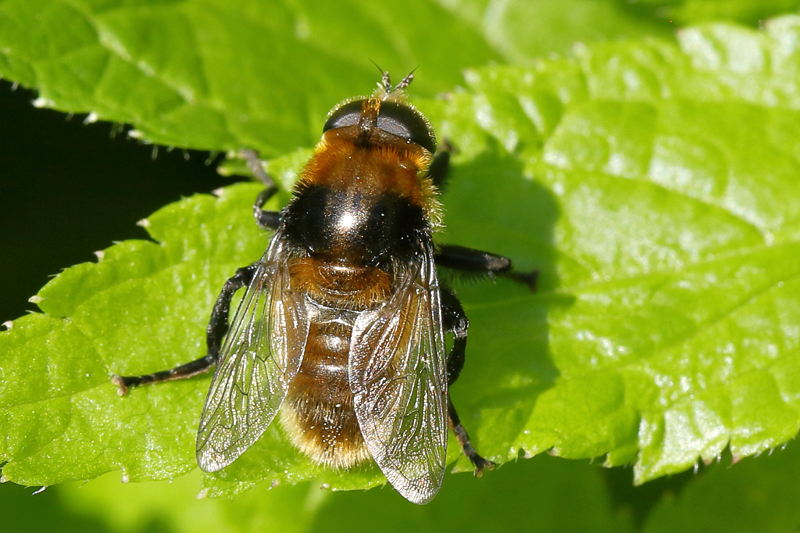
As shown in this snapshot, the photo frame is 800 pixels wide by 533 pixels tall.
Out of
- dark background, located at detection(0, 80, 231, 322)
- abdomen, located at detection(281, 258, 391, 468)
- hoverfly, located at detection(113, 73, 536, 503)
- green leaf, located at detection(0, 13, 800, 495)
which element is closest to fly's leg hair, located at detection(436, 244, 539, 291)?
green leaf, located at detection(0, 13, 800, 495)

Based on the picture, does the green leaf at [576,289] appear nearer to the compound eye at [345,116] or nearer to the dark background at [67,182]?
the compound eye at [345,116]

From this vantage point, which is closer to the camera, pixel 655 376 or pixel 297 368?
pixel 297 368

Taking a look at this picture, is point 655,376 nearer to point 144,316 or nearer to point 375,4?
point 144,316

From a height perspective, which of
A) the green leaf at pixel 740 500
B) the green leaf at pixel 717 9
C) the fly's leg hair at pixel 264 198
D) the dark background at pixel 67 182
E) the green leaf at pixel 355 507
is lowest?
the green leaf at pixel 355 507

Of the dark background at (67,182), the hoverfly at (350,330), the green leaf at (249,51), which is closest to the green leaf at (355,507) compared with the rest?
the hoverfly at (350,330)

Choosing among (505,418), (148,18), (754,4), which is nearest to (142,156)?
(148,18)

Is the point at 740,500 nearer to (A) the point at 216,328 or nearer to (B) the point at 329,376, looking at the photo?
(B) the point at 329,376

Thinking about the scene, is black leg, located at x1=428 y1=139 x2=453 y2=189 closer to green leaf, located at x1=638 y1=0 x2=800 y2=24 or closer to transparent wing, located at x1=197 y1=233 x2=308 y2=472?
transparent wing, located at x1=197 y1=233 x2=308 y2=472
